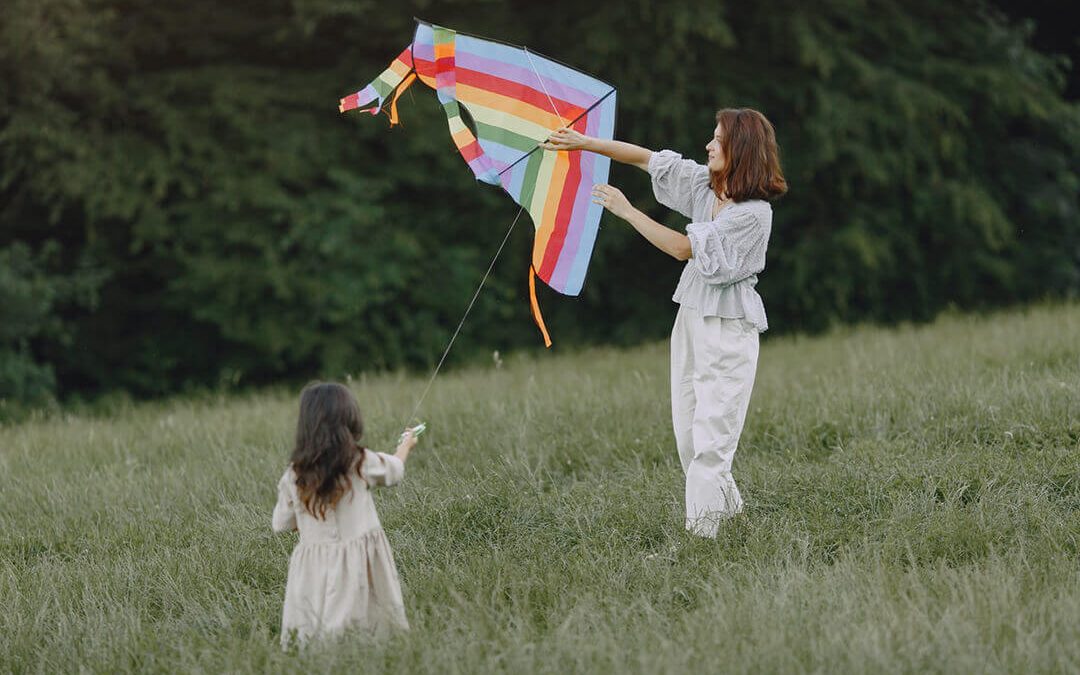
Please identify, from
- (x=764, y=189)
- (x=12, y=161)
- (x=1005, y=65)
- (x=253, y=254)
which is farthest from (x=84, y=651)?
(x=1005, y=65)

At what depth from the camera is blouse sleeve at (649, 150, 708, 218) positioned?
512 centimetres

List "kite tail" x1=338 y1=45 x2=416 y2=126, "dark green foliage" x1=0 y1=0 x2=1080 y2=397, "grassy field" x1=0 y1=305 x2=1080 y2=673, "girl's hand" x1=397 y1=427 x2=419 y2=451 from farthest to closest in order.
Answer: "dark green foliage" x1=0 y1=0 x2=1080 y2=397 → "kite tail" x1=338 y1=45 x2=416 y2=126 → "girl's hand" x1=397 y1=427 x2=419 y2=451 → "grassy field" x1=0 y1=305 x2=1080 y2=673

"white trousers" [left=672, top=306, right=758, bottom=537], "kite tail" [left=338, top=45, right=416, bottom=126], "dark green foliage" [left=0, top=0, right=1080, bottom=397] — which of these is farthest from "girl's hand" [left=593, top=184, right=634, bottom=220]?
"dark green foliage" [left=0, top=0, right=1080, bottom=397]

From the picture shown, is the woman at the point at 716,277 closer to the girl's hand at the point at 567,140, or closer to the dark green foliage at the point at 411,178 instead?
the girl's hand at the point at 567,140

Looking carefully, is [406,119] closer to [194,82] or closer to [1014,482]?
[194,82]

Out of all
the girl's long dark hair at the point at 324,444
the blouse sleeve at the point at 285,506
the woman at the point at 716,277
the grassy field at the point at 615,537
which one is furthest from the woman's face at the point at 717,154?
the blouse sleeve at the point at 285,506

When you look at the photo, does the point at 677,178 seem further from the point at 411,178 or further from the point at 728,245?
the point at 411,178

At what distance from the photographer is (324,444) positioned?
397cm

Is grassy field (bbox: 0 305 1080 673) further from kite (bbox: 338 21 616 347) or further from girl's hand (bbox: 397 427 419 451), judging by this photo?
kite (bbox: 338 21 616 347)

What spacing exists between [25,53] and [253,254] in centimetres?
327

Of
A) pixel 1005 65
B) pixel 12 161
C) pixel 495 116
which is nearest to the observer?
pixel 495 116

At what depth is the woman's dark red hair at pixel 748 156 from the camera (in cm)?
486

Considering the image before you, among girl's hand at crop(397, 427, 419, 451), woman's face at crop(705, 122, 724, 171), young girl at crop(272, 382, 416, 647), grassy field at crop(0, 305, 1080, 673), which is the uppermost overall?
woman's face at crop(705, 122, 724, 171)

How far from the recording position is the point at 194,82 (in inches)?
564
